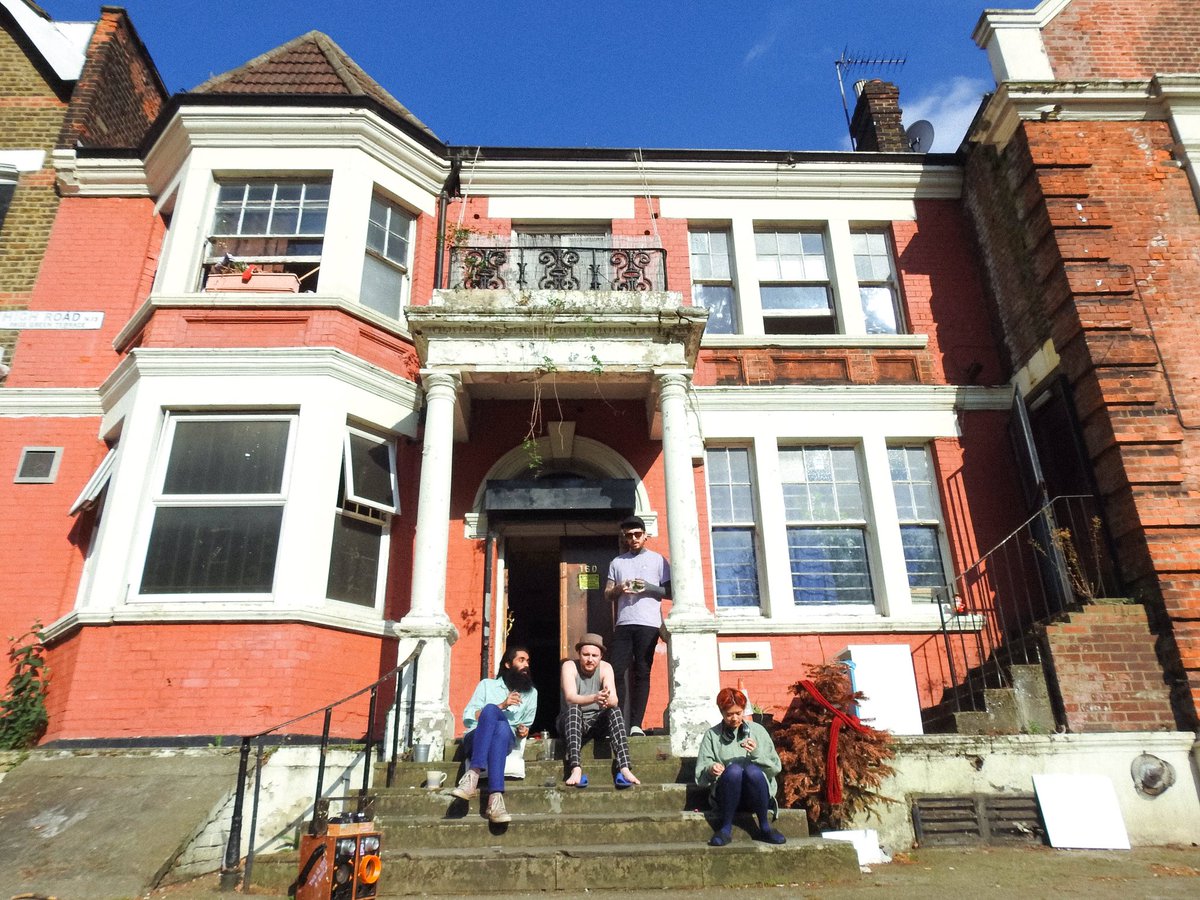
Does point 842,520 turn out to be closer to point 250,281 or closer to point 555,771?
point 555,771

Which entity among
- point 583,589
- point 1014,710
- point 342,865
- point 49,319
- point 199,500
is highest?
point 49,319

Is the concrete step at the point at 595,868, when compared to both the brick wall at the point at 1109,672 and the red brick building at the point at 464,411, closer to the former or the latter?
the red brick building at the point at 464,411

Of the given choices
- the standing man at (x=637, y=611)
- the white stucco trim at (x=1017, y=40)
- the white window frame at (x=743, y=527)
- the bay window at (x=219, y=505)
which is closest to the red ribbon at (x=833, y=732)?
the standing man at (x=637, y=611)

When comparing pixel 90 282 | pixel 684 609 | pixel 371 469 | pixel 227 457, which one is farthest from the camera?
pixel 90 282

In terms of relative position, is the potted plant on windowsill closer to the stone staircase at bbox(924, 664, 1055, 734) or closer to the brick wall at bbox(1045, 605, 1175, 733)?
the stone staircase at bbox(924, 664, 1055, 734)

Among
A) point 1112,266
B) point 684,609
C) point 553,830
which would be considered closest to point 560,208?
point 684,609

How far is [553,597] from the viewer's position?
13031mm

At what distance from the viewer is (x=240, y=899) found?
15.2 ft

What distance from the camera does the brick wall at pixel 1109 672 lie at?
681 centimetres

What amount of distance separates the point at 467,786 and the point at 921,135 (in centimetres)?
1239

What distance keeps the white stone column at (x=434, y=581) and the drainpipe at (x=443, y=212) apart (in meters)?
2.38

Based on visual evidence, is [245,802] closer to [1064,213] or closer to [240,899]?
Result: [240,899]

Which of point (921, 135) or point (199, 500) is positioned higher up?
point (921, 135)

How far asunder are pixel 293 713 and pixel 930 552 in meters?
7.07
